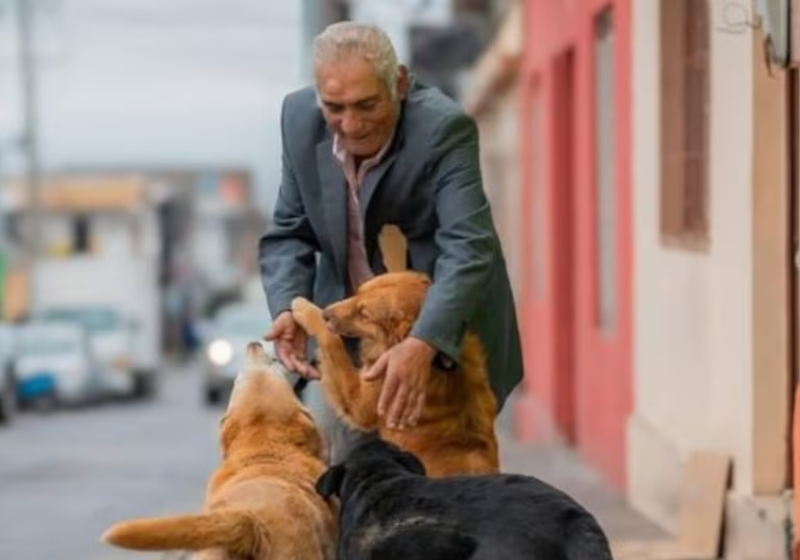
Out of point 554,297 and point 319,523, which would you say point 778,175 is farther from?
point 554,297

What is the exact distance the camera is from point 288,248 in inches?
237

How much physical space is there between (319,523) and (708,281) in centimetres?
547

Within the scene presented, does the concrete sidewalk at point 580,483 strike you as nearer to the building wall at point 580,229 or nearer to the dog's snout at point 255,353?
the building wall at point 580,229

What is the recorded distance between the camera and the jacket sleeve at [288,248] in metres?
5.94

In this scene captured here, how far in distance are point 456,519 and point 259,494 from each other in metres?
0.65

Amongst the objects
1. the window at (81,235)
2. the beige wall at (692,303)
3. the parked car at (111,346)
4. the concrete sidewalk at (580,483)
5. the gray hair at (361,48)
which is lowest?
the parked car at (111,346)

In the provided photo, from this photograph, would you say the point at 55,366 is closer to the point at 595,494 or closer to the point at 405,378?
the point at 595,494

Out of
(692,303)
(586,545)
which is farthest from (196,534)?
(692,303)

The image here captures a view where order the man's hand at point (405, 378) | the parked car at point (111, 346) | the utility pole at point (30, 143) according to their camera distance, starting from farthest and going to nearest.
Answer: the utility pole at point (30, 143) < the parked car at point (111, 346) < the man's hand at point (405, 378)

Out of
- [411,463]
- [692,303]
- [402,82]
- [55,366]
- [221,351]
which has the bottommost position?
[55,366]

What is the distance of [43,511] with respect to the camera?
15188 mm

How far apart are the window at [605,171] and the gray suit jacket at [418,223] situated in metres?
8.79

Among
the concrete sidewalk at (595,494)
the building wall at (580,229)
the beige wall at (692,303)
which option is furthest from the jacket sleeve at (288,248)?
the building wall at (580,229)

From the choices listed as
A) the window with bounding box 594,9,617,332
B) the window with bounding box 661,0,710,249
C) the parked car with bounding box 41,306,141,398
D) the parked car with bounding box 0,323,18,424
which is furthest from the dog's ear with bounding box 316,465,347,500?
the parked car with bounding box 41,306,141,398
